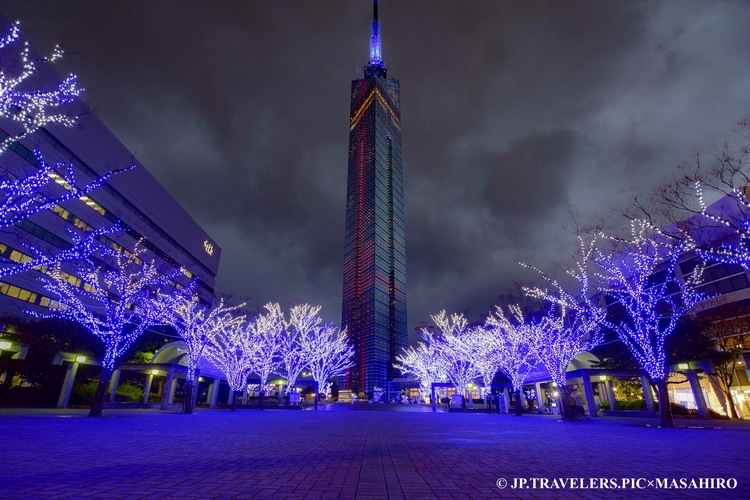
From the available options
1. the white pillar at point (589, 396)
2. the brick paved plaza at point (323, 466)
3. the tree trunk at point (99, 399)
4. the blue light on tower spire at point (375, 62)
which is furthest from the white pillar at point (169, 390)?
the blue light on tower spire at point (375, 62)

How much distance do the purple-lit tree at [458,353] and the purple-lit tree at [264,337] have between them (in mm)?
17873

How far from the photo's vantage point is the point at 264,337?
34.4 m

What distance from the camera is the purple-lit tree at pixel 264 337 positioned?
32.5 meters

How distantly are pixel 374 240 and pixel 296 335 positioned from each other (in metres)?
116

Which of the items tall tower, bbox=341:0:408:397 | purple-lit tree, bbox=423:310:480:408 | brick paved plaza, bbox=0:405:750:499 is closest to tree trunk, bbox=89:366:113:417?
brick paved plaza, bbox=0:405:750:499

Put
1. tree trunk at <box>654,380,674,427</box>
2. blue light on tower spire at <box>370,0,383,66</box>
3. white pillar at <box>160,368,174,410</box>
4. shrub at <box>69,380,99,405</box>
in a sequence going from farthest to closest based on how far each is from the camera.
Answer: blue light on tower spire at <box>370,0,383,66</box> < white pillar at <box>160,368,174,410</box> < shrub at <box>69,380,99,405</box> < tree trunk at <box>654,380,674,427</box>

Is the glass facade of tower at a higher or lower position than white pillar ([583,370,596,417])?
higher

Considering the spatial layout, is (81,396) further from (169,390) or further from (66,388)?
(169,390)

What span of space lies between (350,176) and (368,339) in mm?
81179

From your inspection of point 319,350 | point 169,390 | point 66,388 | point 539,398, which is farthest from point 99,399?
point 539,398

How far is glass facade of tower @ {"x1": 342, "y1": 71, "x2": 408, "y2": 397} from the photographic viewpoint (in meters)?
149

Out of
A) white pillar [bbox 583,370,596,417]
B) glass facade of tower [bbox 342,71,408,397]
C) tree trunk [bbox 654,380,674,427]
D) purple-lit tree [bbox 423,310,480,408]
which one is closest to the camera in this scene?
tree trunk [bbox 654,380,674,427]

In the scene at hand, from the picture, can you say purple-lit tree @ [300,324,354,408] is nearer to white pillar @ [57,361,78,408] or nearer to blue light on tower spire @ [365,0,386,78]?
white pillar @ [57,361,78,408]

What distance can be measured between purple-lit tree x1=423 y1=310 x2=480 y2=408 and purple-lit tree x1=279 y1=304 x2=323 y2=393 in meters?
14.6
